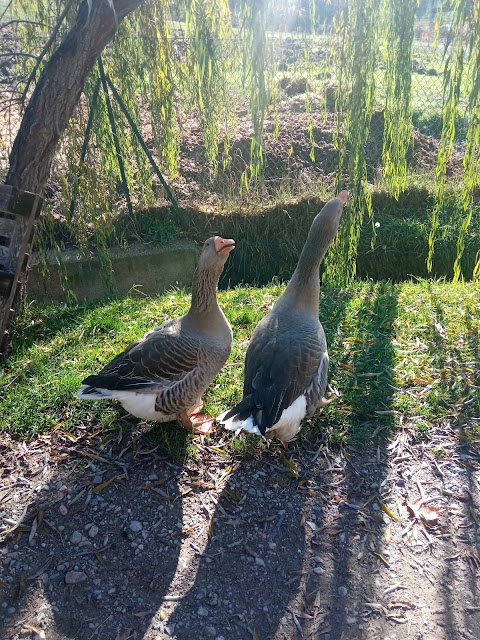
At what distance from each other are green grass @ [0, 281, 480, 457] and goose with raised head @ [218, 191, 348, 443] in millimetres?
404

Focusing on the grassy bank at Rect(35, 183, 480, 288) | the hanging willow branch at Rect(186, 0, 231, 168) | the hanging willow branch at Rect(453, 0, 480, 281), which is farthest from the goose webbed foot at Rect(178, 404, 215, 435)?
the grassy bank at Rect(35, 183, 480, 288)

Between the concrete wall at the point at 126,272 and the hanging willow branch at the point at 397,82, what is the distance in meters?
2.99

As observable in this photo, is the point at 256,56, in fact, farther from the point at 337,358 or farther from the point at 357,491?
the point at 357,491

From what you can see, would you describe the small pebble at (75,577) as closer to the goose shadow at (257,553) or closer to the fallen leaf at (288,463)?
the goose shadow at (257,553)

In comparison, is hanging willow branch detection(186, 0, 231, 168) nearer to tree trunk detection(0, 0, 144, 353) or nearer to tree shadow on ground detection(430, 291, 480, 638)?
tree trunk detection(0, 0, 144, 353)

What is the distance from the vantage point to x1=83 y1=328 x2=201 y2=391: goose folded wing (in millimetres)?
3090

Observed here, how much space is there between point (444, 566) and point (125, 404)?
2.06 m

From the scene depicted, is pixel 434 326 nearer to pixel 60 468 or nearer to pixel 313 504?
pixel 313 504

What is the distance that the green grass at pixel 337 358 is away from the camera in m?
3.55

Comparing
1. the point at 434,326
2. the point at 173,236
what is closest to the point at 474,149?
the point at 434,326

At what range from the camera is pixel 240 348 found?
14.2 feet

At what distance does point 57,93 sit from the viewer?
12.7 feet

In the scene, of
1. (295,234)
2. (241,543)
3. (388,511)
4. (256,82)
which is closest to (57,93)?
(256,82)

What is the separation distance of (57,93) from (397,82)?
2765mm
